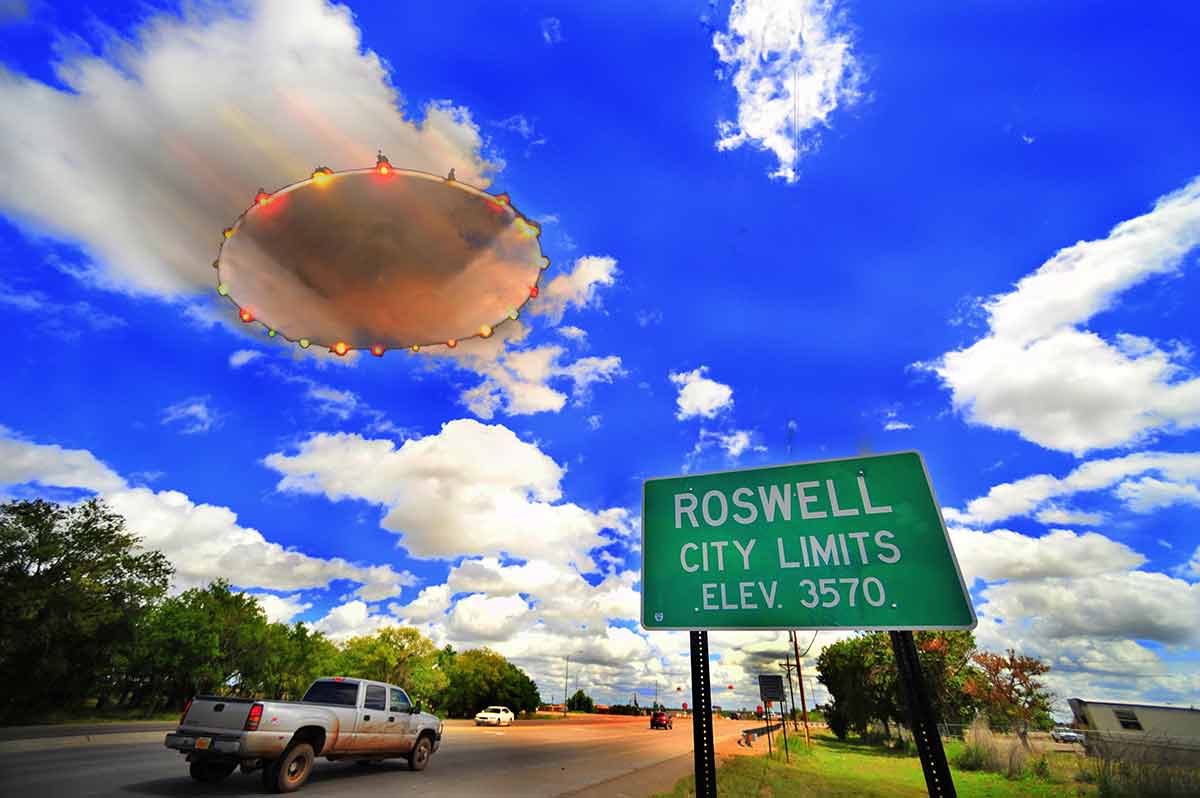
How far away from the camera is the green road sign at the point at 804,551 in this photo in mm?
2938

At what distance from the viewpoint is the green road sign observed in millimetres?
2938

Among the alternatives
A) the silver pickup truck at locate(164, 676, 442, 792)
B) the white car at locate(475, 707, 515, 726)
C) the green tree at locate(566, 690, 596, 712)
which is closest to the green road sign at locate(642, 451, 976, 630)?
the silver pickup truck at locate(164, 676, 442, 792)

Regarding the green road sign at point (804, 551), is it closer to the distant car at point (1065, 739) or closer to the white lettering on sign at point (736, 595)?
the white lettering on sign at point (736, 595)

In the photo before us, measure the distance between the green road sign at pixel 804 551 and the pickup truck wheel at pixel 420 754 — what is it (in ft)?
41.0

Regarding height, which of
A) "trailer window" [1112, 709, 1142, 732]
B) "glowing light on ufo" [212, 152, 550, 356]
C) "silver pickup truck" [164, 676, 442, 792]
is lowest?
"silver pickup truck" [164, 676, 442, 792]

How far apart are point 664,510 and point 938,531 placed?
5.04ft

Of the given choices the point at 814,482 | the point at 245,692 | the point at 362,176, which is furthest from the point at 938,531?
the point at 245,692

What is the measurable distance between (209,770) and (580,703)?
129 meters

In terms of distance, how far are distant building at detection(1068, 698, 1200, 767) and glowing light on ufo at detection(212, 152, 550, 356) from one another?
19.3m

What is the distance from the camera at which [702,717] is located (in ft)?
10.7

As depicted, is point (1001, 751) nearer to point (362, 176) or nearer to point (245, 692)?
point (362, 176)

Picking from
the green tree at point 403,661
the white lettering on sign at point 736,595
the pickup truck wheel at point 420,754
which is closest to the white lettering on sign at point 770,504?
the white lettering on sign at point 736,595

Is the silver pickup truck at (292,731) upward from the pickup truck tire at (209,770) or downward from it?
upward

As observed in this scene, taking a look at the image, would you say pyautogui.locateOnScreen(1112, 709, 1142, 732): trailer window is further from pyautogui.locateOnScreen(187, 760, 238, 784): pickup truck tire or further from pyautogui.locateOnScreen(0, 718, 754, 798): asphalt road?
pyautogui.locateOnScreen(187, 760, 238, 784): pickup truck tire
